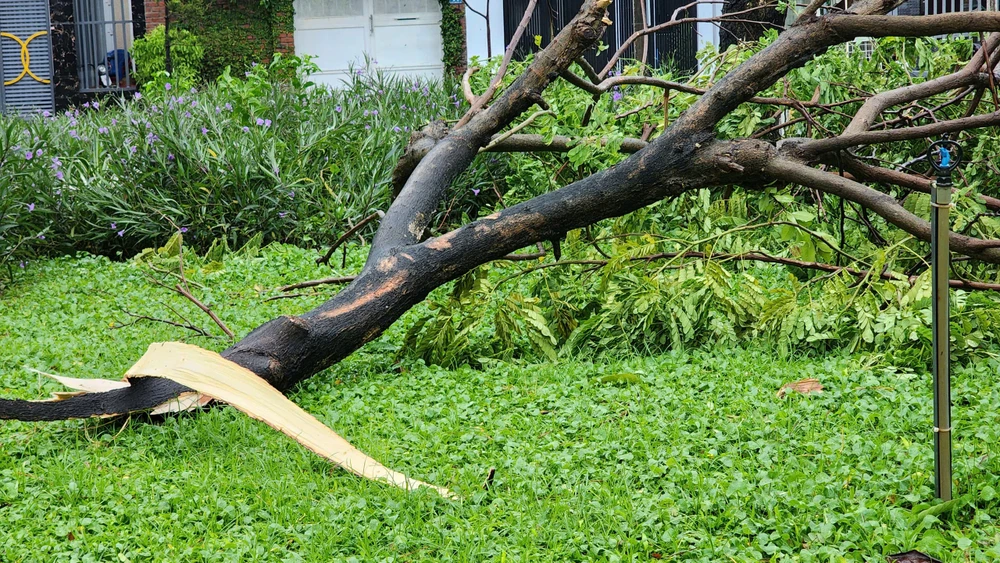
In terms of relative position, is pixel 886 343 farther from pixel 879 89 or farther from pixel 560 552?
pixel 879 89

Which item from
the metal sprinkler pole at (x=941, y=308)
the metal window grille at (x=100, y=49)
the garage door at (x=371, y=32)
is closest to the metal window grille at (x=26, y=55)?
the metal window grille at (x=100, y=49)

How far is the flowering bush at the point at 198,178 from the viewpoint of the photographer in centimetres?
735

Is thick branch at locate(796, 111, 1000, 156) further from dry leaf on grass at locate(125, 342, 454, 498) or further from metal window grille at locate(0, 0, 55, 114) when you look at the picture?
metal window grille at locate(0, 0, 55, 114)

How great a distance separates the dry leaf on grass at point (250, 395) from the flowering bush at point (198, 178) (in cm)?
364

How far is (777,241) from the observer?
20.7 ft

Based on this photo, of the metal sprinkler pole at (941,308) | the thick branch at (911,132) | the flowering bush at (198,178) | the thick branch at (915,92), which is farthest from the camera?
the flowering bush at (198,178)

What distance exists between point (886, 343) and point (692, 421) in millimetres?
1280

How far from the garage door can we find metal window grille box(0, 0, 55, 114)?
425 cm

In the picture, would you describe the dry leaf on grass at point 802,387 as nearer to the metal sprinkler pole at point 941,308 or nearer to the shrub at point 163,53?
the metal sprinkler pole at point 941,308

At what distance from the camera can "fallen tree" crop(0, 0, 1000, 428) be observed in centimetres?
351

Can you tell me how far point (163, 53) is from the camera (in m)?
15.2

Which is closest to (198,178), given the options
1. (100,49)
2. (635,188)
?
(635,188)

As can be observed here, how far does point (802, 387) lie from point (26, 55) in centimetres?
1559

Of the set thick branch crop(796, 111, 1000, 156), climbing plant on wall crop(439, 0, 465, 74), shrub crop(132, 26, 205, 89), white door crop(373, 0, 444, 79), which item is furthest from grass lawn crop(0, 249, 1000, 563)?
white door crop(373, 0, 444, 79)
